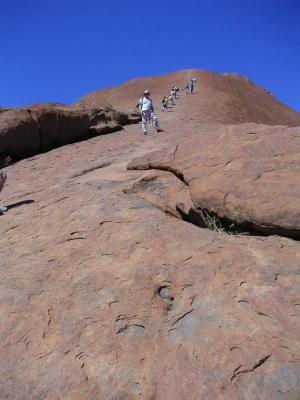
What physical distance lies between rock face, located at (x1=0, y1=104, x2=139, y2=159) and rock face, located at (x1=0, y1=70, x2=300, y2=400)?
18.3 ft

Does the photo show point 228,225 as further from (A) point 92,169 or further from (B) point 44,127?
(B) point 44,127

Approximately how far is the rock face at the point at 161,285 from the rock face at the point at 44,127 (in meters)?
5.56

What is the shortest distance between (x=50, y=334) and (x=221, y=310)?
133cm

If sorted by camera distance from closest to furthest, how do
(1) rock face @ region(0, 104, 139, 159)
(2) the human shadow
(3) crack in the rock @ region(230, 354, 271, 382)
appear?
(3) crack in the rock @ region(230, 354, 271, 382)
(2) the human shadow
(1) rock face @ region(0, 104, 139, 159)

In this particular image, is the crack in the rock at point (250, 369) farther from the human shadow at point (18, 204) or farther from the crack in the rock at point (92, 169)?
the crack in the rock at point (92, 169)

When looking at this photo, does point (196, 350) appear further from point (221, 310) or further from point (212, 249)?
point (212, 249)

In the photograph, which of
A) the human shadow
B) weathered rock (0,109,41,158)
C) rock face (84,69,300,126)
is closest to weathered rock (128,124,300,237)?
the human shadow

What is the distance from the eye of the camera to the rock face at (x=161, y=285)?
9.80 feet

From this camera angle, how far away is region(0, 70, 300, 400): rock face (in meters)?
2.99

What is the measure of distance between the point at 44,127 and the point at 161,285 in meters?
9.44

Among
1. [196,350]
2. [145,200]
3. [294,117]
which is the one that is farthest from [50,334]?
[294,117]

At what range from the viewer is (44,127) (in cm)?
1236

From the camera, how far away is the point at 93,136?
13.4m

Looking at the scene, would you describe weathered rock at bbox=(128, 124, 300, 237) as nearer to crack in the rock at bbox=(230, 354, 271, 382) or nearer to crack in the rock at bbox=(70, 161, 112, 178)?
crack in the rock at bbox=(70, 161, 112, 178)
